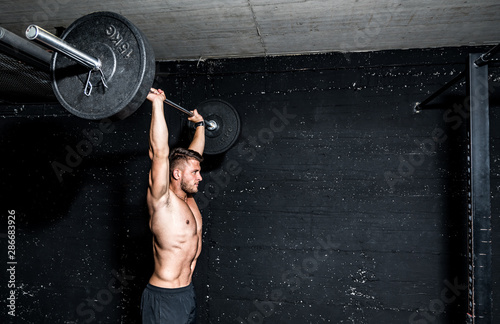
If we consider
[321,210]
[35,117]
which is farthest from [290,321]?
[35,117]

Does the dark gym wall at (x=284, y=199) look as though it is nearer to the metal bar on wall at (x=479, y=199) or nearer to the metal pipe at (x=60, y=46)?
the metal bar on wall at (x=479, y=199)

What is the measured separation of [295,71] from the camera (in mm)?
2543

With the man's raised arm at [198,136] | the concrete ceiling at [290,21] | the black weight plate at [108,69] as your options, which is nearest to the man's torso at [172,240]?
the man's raised arm at [198,136]

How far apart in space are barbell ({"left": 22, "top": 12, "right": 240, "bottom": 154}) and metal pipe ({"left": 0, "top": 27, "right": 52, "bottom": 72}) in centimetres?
6

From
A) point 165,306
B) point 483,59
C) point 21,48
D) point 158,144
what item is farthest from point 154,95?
point 483,59

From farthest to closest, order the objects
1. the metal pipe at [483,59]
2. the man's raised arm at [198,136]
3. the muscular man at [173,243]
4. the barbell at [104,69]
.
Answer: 1. the man's raised arm at [198,136]
2. the muscular man at [173,243]
3. the metal pipe at [483,59]
4. the barbell at [104,69]

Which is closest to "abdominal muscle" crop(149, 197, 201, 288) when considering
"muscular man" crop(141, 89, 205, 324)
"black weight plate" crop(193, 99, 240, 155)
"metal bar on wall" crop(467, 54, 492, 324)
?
"muscular man" crop(141, 89, 205, 324)

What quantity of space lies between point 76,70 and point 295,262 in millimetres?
2037

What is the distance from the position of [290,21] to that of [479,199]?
4.99ft

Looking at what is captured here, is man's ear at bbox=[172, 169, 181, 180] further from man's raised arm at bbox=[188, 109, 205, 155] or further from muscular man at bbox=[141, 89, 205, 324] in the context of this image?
man's raised arm at bbox=[188, 109, 205, 155]

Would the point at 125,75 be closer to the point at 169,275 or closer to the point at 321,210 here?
the point at 169,275

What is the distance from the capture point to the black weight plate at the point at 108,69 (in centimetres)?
130

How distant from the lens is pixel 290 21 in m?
2.01

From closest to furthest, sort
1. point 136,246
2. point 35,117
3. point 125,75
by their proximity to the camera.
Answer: point 125,75, point 136,246, point 35,117
